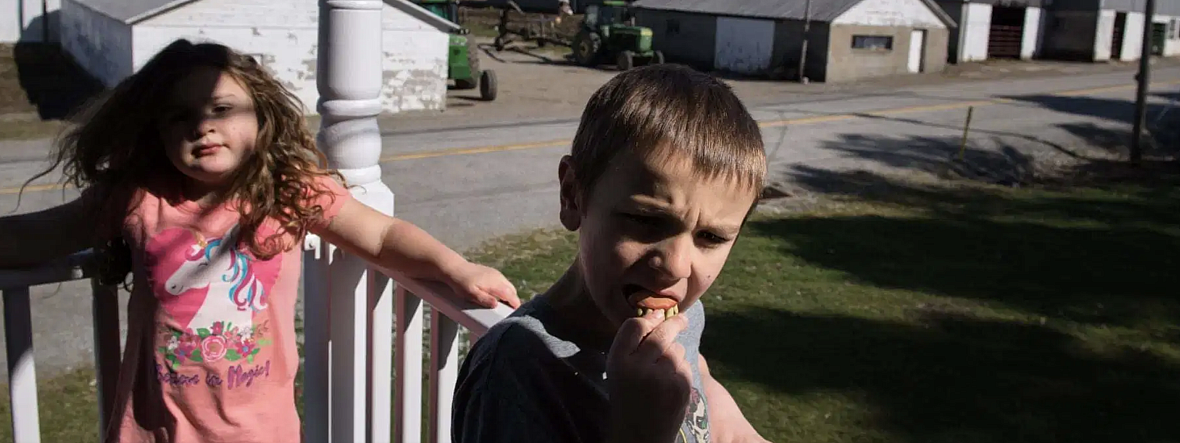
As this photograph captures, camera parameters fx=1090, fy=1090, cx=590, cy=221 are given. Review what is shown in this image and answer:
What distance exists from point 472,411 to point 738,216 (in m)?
0.43

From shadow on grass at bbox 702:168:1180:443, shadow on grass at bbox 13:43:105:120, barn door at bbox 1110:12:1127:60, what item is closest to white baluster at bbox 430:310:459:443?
shadow on grass at bbox 702:168:1180:443

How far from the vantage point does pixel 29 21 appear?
2081 cm

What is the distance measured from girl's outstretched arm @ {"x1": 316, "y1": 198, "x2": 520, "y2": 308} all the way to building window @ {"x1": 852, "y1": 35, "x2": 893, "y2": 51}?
1037 inches

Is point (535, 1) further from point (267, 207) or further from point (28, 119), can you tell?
point (267, 207)

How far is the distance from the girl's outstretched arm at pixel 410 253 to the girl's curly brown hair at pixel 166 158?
8 centimetres

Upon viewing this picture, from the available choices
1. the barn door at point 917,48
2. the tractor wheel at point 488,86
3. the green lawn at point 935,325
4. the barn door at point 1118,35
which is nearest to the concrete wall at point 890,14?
the barn door at point 917,48

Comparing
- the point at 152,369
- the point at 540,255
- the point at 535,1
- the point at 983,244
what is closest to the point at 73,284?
the point at 540,255

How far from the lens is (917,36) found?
2969 cm

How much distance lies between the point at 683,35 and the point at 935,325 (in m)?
23.6

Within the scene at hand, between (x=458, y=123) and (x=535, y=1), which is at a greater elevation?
(x=535, y=1)

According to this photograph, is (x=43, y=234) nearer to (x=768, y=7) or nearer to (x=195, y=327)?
(x=195, y=327)

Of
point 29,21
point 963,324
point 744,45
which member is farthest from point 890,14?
point 963,324

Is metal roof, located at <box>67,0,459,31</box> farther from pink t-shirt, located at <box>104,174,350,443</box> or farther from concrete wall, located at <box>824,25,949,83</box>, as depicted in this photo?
pink t-shirt, located at <box>104,174,350,443</box>

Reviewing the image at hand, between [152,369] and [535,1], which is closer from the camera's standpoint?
[152,369]
